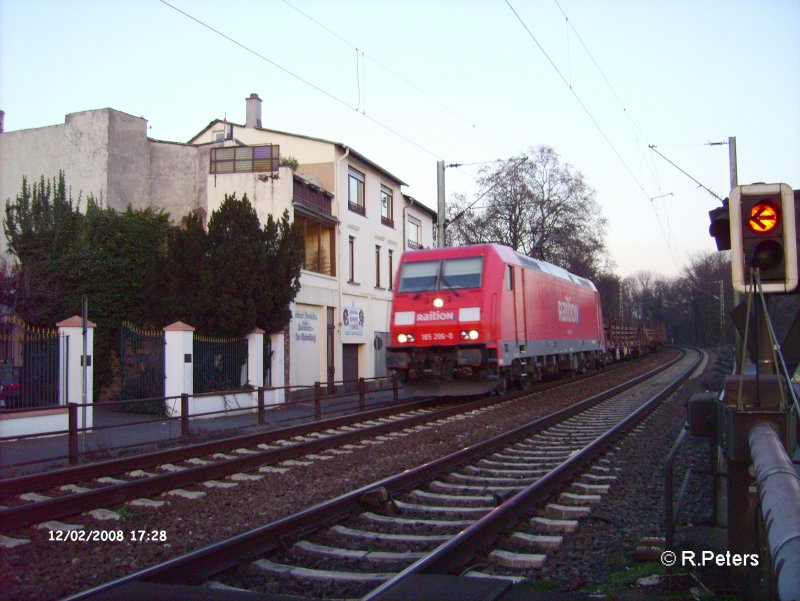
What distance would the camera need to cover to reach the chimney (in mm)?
34031

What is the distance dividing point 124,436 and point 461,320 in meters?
7.60

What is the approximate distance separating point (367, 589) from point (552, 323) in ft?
58.9

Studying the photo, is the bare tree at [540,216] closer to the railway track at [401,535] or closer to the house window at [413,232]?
the house window at [413,232]

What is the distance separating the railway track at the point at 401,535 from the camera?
492 cm

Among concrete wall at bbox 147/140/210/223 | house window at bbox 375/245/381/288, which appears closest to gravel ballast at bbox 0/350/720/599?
concrete wall at bbox 147/140/210/223

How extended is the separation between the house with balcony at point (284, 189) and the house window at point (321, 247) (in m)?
0.04

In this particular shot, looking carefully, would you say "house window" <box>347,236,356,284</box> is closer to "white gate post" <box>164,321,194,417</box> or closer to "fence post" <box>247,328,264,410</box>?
"fence post" <box>247,328,264,410</box>

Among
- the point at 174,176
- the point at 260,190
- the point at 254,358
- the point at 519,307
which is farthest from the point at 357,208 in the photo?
the point at 519,307

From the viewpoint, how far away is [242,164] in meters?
24.2

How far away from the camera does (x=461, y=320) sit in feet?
56.3

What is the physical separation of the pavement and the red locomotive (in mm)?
1975

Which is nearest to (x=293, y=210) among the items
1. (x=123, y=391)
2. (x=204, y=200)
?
(x=204, y=200)

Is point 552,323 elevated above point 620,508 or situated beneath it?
elevated above

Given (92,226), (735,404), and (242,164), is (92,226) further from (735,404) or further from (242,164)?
(735,404)
